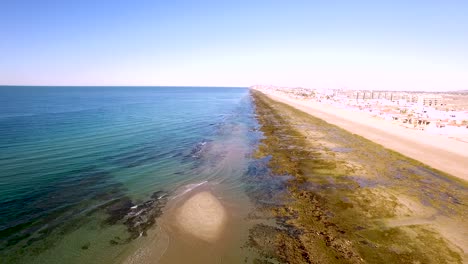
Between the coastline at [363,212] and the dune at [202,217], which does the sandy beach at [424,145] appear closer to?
the coastline at [363,212]

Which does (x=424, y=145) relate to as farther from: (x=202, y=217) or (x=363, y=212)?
(x=202, y=217)

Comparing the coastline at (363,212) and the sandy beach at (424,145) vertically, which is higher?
the sandy beach at (424,145)

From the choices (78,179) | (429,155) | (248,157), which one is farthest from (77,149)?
(429,155)

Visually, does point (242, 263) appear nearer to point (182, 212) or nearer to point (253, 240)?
point (253, 240)

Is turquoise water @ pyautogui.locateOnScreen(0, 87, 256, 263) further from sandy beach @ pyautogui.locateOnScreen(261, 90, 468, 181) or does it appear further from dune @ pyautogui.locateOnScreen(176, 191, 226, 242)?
sandy beach @ pyautogui.locateOnScreen(261, 90, 468, 181)

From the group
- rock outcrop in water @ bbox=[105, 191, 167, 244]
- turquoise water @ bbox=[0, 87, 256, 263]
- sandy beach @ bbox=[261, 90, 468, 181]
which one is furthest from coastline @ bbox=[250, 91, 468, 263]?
rock outcrop in water @ bbox=[105, 191, 167, 244]

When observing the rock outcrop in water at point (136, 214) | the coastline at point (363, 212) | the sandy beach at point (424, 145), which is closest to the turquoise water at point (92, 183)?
the rock outcrop in water at point (136, 214)

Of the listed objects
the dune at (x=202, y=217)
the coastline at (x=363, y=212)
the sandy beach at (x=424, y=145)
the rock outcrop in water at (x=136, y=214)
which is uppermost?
the sandy beach at (x=424, y=145)

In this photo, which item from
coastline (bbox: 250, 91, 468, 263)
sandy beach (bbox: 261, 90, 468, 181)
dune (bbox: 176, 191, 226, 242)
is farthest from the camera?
sandy beach (bbox: 261, 90, 468, 181)

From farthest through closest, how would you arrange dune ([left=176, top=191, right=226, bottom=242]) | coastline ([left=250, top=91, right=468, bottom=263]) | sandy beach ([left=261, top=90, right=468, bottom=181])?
sandy beach ([left=261, top=90, right=468, bottom=181]), dune ([left=176, top=191, right=226, bottom=242]), coastline ([left=250, top=91, right=468, bottom=263])
